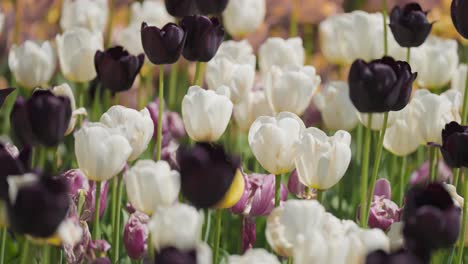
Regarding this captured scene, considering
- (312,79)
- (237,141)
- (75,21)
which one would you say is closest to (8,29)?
(75,21)

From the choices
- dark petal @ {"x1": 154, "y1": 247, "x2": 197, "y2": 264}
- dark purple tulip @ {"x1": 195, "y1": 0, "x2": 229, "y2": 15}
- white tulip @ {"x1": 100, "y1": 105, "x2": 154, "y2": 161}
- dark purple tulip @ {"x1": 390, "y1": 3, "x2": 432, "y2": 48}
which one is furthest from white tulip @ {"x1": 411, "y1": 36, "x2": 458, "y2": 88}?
dark petal @ {"x1": 154, "y1": 247, "x2": 197, "y2": 264}

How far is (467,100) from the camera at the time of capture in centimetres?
218

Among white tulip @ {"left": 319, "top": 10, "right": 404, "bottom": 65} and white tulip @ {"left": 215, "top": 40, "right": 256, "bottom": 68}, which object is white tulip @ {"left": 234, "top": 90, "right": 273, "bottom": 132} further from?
white tulip @ {"left": 319, "top": 10, "right": 404, "bottom": 65}

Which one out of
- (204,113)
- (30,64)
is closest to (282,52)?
(30,64)

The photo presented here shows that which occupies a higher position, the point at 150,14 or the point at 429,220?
the point at 150,14

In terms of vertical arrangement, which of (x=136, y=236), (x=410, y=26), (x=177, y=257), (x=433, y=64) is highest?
(x=410, y=26)

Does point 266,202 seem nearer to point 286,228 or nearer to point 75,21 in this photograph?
point 286,228

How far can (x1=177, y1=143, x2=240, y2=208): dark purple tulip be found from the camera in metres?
1.38

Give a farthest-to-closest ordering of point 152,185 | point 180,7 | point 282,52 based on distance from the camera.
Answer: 1. point 282,52
2. point 180,7
3. point 152,185

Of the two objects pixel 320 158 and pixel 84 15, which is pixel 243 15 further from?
pixel 320 158

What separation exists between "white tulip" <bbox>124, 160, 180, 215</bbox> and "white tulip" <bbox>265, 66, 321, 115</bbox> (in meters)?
0.73

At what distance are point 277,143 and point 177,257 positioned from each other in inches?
27.4

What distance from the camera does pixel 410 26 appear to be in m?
2.24

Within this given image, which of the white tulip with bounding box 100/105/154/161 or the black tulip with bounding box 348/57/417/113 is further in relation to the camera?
the white tulip with bounding box 100/105/154/161
